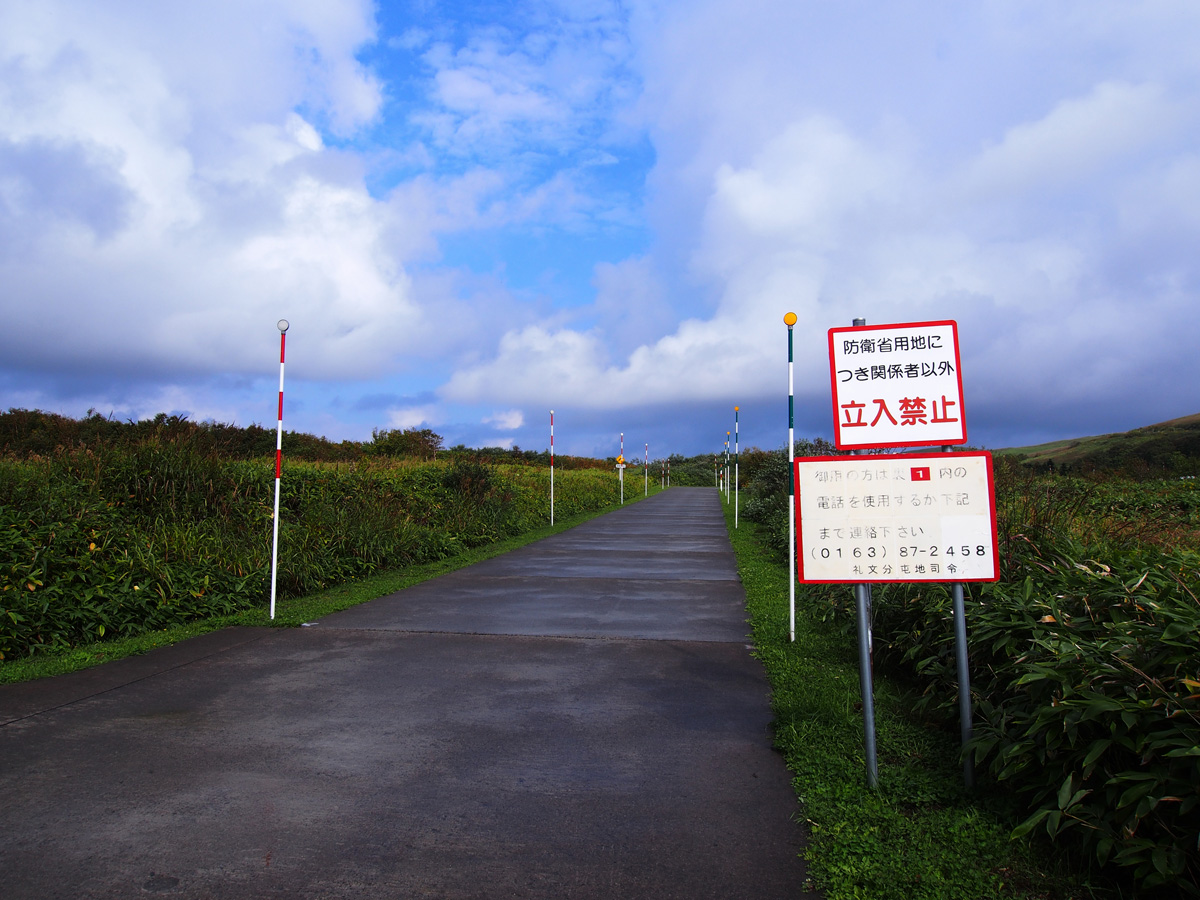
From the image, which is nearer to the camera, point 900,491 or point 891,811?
point 891,811

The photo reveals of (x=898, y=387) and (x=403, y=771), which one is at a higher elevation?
(x=898, y=387)

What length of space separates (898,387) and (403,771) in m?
3.13

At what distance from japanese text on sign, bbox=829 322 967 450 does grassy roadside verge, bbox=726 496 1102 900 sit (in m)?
1.64

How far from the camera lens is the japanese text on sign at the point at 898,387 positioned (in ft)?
12.3

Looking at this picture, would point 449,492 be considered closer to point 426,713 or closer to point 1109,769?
point 426,713

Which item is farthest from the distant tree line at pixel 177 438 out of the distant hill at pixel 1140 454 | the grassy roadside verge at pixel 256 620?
the distant hill at pixel 1140 454

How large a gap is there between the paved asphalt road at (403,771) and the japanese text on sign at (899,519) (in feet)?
3.84

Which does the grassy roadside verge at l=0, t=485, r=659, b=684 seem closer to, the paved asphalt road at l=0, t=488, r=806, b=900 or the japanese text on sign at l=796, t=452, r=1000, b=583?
the paved asphalt road at l=0, t=488, r=806, b=900

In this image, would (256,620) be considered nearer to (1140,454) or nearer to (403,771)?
(403,771)

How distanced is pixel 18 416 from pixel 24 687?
584 inches

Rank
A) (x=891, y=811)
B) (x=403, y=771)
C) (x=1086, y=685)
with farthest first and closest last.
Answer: (x=403, y=771), (x=891, y=811), (x=1086, y=685)

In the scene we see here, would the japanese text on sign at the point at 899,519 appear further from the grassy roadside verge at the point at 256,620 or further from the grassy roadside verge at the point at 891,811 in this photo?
the grassy roadside verge at the point at 256,620

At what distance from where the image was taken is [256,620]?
25.1ft

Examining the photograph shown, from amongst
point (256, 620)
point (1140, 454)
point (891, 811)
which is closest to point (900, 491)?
point (891, 811)
